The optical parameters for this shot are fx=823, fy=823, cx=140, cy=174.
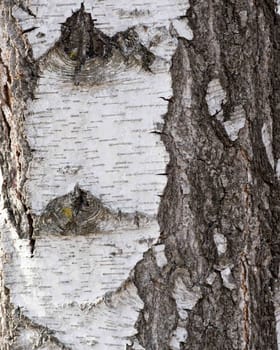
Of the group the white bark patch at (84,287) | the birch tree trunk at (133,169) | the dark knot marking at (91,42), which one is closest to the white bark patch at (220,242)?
the birch tree trunk at (133,169)

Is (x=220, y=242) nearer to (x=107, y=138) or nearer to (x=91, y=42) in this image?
(x=107, y=138)

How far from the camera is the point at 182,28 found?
135 centimetres

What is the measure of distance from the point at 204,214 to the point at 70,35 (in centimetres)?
37

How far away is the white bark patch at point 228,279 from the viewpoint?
139 cm

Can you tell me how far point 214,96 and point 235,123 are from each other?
61 mm

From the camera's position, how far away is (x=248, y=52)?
1.41 meters

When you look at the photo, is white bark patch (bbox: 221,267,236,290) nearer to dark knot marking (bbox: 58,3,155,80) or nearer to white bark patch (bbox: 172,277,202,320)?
white bark patch (bbox: 172,277,202,320)

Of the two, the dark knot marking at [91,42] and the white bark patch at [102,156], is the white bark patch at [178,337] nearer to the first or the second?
the white bark patch at [102,156]

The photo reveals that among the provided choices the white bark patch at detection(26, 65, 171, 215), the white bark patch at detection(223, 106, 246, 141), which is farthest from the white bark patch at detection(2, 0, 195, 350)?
the white bark patch at detection(223, 106, 246, 141)

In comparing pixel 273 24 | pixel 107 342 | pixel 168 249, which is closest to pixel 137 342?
pixel 107 342

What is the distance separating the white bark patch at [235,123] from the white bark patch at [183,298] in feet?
0.85

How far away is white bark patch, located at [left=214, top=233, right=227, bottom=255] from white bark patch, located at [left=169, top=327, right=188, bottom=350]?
0.47ft

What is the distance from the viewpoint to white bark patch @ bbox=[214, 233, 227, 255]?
4.54 feet

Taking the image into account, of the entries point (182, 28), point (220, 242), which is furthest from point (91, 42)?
point (220, 242)
